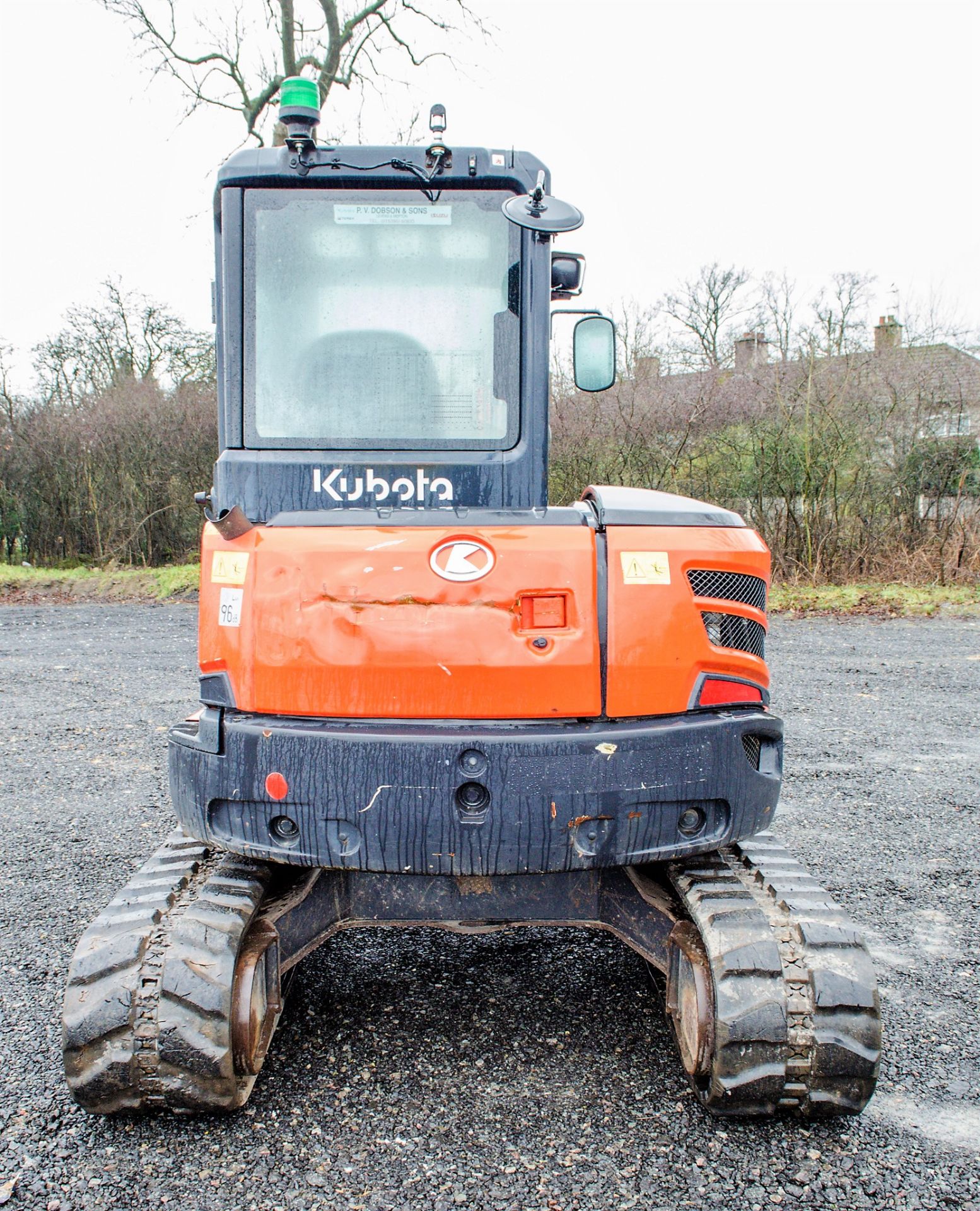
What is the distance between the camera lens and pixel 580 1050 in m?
3.00

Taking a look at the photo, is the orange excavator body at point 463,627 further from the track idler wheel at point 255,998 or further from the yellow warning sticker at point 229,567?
the track idler wheel at point 255,998

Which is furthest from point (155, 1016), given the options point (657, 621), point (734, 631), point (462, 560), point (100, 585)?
point (100, 585)

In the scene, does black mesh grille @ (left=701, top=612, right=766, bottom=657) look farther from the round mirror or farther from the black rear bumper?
the round mirror

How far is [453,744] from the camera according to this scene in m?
2.46

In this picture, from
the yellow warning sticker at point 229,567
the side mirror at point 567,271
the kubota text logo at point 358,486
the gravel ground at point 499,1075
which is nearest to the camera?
the gravel ground at point 499,1075

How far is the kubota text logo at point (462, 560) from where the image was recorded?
2.50 meters

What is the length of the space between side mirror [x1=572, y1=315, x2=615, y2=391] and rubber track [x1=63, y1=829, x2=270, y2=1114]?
2040mm

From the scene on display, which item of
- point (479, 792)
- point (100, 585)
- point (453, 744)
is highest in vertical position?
point (453, 744)

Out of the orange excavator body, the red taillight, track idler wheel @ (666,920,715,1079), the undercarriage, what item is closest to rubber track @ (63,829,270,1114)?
the undercarriage

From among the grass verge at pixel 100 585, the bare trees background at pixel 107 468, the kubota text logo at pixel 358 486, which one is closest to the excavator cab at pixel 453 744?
the kubota text logo at pixel 358 486

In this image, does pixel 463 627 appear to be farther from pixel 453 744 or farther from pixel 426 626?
pixel 453 744

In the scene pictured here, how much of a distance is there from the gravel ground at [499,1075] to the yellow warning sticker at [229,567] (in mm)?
1455

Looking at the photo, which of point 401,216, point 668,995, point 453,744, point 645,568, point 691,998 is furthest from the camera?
point 401,216

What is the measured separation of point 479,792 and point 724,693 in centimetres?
73
